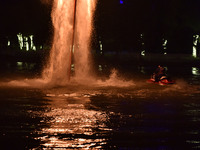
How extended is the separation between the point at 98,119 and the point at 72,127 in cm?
115

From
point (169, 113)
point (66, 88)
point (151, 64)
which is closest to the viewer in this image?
point (169, 113)

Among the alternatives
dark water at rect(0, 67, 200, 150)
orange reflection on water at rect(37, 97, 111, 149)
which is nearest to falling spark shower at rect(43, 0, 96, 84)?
dark water at rect(0, 67, 200, 150)

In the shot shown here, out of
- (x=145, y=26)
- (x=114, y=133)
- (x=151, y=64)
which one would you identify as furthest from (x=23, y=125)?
(x=145, y=26)

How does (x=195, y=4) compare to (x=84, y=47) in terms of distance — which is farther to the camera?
(x=195, y=4)

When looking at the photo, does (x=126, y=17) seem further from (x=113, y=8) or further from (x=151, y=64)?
(x=151, y=64)

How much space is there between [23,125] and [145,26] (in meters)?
34.9

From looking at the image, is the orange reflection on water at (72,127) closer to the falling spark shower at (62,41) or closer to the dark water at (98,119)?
the dark water at (98,119)

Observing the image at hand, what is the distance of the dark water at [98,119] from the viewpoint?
23.8 ft

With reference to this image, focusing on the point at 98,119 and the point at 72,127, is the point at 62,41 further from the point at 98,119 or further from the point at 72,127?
the point at 72,127

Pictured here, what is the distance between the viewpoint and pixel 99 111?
35.2 feet

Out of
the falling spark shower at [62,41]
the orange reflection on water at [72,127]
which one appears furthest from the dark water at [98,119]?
the falling spark shower at [62,41]

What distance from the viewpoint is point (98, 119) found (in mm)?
9492

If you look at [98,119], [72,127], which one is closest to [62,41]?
[98,119]

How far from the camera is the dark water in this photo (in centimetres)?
725
